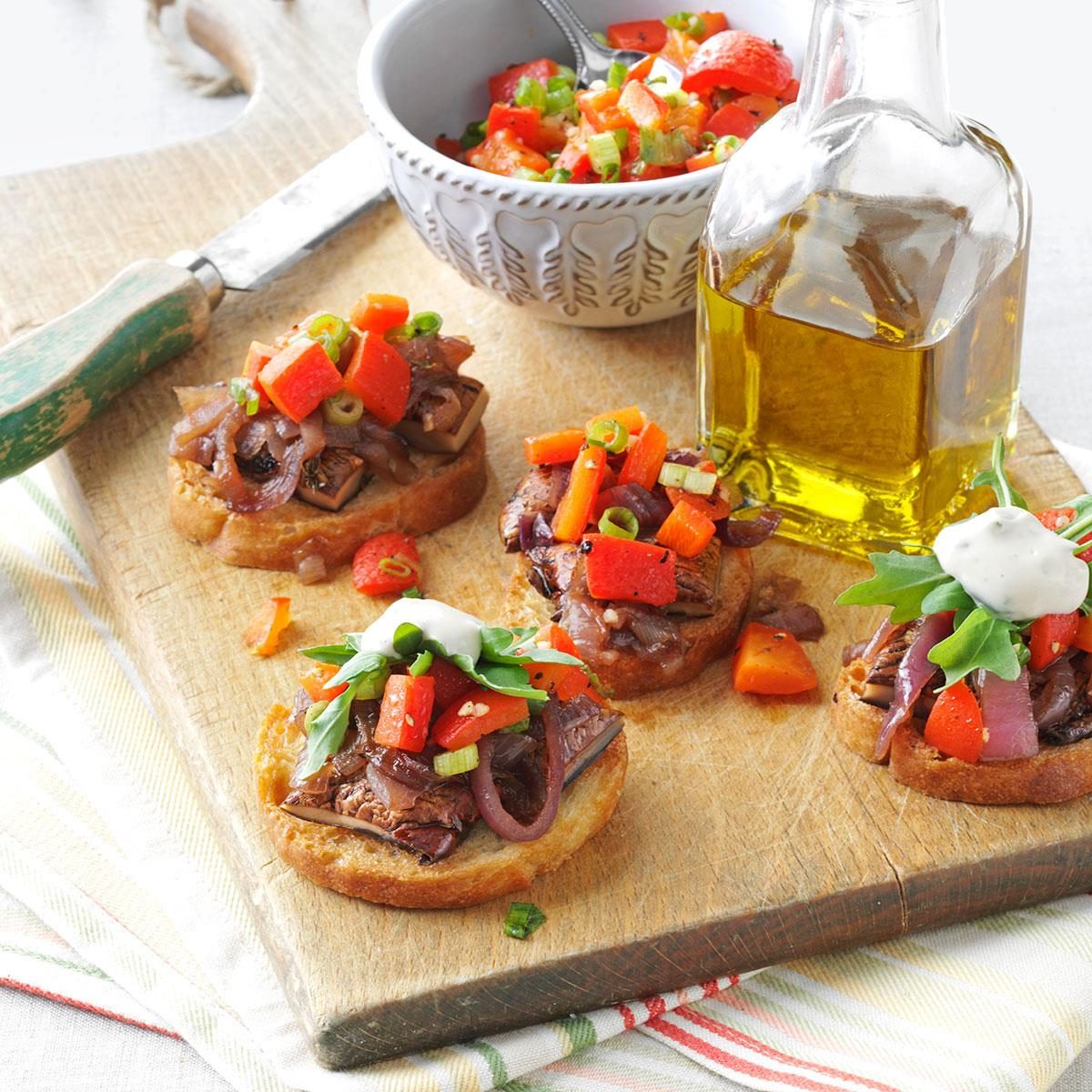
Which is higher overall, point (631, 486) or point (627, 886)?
point (631, 486)

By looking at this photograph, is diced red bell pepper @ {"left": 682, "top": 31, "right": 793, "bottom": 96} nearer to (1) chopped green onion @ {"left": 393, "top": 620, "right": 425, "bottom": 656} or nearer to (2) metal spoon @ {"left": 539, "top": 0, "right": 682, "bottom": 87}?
(2) metal spoon @ {"left": 539, "top": 0, "right": 682, "bottom": 87}

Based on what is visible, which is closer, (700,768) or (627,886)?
(627,886)

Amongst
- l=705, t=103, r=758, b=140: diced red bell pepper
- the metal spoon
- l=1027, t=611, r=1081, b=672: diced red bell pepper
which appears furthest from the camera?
the metal spoon

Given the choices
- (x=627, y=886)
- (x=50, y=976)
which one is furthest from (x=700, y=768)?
(x=50, y=976)

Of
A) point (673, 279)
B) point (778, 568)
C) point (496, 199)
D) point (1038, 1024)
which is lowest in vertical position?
point (1038, 1024)

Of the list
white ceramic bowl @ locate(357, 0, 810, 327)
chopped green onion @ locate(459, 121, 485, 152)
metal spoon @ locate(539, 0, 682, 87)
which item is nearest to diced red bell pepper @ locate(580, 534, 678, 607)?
white ceramic bowl @ locate(357, 0, 810, 327)

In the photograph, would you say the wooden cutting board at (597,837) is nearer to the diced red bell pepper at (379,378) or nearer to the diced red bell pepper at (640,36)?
the diced red bell pepper at (379,378)

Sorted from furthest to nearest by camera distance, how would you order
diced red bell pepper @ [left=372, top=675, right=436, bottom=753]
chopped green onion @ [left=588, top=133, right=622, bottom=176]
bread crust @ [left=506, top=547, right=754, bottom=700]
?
chopped green onion @ [left=588, top=133, right=622, bottom=176]
bread crust @ [left=506, top=547, right=754, bottom=700]
diced red bell pepper @ [left=372, top=675, right=436, bottom=753]

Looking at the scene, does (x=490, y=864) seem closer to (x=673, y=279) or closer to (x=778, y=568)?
(x=778, y=568)
